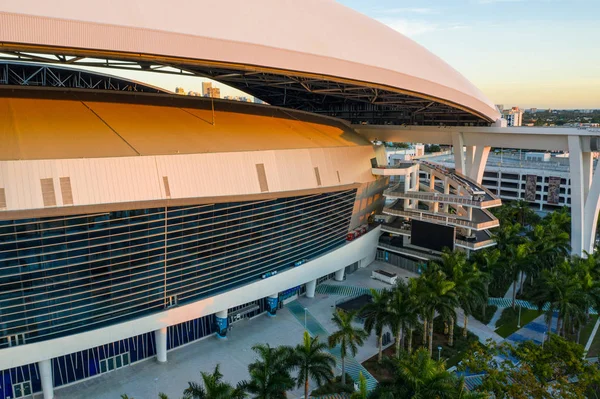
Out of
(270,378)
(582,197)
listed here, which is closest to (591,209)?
(582,197)

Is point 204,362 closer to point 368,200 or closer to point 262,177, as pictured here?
point 262,177

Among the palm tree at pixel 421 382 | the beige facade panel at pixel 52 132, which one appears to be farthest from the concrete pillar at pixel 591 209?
the beige facade panel at pixel 52 132

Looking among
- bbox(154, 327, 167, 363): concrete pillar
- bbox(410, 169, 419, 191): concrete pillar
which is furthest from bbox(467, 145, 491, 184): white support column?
bbox(154, 327, 167, 363): concrete pillar

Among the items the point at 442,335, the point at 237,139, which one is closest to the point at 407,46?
the point at 237,139

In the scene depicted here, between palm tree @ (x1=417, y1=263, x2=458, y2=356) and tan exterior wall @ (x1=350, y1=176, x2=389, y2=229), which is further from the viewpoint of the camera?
tan exterior wall @ (x1=350, y1=176, x2=389, y2=229)

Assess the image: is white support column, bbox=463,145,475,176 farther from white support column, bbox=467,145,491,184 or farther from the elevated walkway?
the elevated walkway

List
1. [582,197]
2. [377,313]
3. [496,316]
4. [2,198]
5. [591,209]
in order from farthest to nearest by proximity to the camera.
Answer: [582,197], [591,209], [496,316], [377,313], [2,198]
